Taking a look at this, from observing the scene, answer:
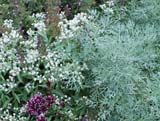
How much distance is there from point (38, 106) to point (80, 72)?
42 cm

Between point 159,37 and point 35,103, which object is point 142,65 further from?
point 35,103

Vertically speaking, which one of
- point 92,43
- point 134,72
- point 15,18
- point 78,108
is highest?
point 15,18

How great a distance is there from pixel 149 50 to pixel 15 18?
1199mm

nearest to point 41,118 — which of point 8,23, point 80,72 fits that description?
point 80,72

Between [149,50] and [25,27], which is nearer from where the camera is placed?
[149,50]

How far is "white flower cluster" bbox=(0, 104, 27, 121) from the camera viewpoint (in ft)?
9.70

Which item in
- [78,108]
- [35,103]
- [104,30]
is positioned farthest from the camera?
[104,30]

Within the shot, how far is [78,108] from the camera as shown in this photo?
307 cm

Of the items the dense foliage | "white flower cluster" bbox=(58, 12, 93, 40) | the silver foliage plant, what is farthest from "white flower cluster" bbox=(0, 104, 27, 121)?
"white flower cluster" bbox=(58, 12, 93, 40)

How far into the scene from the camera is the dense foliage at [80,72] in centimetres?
295

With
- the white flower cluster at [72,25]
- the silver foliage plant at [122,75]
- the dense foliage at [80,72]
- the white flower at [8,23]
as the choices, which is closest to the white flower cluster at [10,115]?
the dense foliage at [80,72]

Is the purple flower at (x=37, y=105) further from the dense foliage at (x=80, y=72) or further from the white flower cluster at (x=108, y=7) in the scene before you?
the white flower cluster at (x=108, y=7)

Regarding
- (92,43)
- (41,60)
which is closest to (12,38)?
(41,60)

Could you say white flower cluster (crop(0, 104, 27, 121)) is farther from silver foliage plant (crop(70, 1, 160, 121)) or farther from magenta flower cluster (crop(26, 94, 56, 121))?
silver foliage plant (crop(70, 1, 160, 121))
